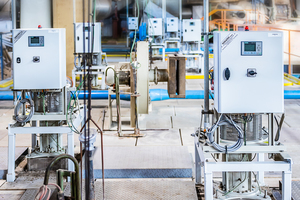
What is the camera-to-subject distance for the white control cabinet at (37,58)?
4.22m

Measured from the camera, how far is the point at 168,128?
21.3 feet

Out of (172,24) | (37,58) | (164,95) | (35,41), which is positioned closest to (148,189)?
(37,58)

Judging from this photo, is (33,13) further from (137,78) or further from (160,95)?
(137,78)

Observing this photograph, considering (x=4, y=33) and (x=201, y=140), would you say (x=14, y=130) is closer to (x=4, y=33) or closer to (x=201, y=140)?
(x=201, y=140)

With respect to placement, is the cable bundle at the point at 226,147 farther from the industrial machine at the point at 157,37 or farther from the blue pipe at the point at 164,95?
the industrial machine at the point at 157,37

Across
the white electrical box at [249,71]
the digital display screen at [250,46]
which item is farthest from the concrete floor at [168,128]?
the digital display screen at [250,46]

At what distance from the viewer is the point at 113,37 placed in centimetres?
2333

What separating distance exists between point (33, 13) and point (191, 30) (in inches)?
271

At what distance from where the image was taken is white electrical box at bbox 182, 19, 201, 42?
13664mm

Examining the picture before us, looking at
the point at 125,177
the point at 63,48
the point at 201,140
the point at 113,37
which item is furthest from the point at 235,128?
the point at 113,37

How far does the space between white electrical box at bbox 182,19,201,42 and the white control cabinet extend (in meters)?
9.79

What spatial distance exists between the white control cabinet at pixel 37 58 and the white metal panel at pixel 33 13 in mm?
3831

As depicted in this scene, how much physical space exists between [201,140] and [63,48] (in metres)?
1.86

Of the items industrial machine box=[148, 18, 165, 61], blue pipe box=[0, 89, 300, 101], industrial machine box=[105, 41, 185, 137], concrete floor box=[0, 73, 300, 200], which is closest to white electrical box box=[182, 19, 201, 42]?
industrial machine box=[148, 18, 165, 61]
